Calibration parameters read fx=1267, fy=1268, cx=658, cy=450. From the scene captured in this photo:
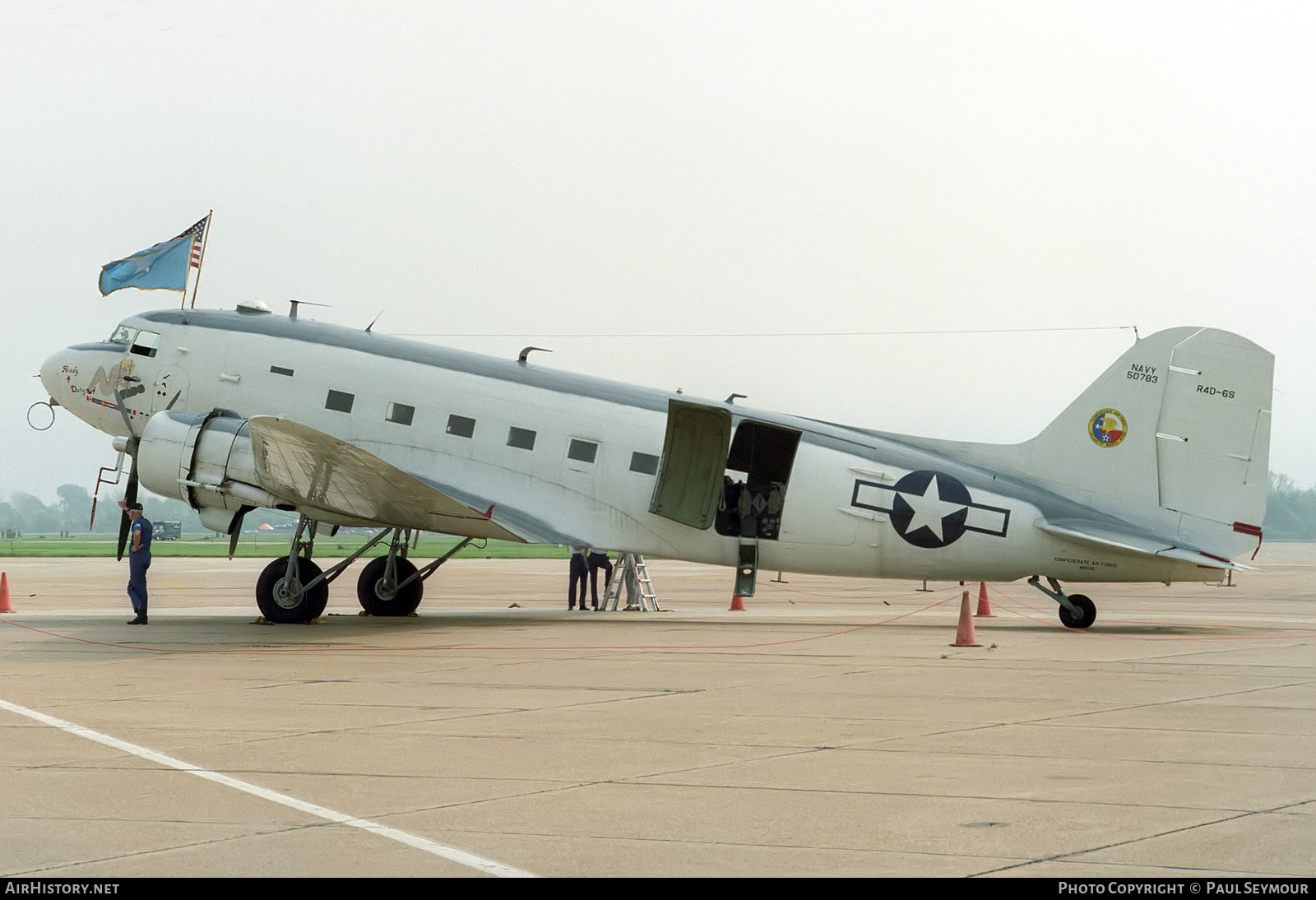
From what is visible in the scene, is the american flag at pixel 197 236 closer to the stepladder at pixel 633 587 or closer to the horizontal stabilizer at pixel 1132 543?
the stepladder at pixel 633 587

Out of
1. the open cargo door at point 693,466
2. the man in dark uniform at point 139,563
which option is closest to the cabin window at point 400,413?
the man in dark uniform at point 139,563

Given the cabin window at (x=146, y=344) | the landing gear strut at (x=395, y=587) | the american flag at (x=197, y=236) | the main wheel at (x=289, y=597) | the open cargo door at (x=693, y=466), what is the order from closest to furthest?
the main wheel at (x=289, y=597), the open cargo door at (x=693, y=466), the cabin window at (x=146, y=344), the landing gear strut at (x=395, y=587), the american flag at (x=197, y=236)

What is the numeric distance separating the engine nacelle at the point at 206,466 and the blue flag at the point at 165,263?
14.2 feet

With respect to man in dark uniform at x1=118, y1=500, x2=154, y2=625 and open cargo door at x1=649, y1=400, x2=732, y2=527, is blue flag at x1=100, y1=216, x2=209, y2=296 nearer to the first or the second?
man in dark uniform at x1=118, y1=500, x2=154, y2=625

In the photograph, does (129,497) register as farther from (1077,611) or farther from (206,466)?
(1077,611)

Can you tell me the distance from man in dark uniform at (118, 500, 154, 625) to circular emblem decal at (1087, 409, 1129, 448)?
14.1 m

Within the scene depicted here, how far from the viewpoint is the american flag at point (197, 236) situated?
2234 centimetres

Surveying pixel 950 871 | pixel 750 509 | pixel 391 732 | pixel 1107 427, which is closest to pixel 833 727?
pixel 391 732

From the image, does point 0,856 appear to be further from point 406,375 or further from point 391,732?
point 406,375

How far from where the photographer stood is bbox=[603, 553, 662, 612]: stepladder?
24141 millimetres

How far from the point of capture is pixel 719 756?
27.3 ft

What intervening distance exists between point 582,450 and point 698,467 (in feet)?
5.93

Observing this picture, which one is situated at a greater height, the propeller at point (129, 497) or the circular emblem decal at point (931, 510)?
the circular emblem decal at point (931, 510)

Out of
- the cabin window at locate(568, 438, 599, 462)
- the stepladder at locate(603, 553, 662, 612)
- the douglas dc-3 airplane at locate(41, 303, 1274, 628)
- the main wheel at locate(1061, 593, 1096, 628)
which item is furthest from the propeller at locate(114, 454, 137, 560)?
the main wheel at locate(1061, 593, 1096, 628)
